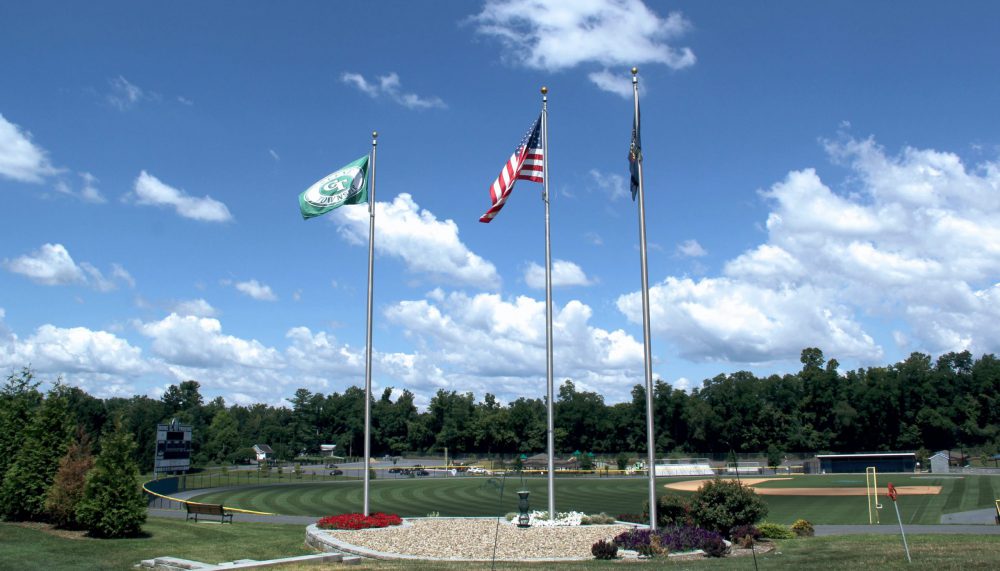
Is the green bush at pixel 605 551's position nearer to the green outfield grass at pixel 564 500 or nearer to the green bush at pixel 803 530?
the green bush at pixel 803 530

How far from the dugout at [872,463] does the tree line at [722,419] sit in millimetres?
12971

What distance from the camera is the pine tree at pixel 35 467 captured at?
86.2ft

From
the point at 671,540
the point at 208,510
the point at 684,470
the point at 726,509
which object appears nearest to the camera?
the point at 671,540

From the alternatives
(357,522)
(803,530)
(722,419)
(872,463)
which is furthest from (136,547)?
(722,419)

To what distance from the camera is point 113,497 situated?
2333 centimetres

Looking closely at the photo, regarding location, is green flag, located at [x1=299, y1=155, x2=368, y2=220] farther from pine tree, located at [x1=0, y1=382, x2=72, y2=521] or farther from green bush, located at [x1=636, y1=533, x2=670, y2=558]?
green bush, located at [x1=636, y1=533, x2=670, y2=558]

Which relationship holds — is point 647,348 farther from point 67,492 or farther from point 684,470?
point 684,470

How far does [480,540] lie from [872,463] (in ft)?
234

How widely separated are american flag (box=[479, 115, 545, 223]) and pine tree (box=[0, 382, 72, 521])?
17386 mm

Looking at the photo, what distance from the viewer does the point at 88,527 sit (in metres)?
23.7

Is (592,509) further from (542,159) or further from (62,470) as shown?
(62,470)

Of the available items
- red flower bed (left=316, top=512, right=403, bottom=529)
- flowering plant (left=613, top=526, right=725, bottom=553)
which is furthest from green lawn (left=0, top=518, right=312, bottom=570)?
flowering plant (left=613, top=526, right=725, bottom=553)

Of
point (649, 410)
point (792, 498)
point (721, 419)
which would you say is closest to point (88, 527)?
point (649, 410)

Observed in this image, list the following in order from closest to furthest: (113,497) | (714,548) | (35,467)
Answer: (714,548) → (113,497) → (35,467)
